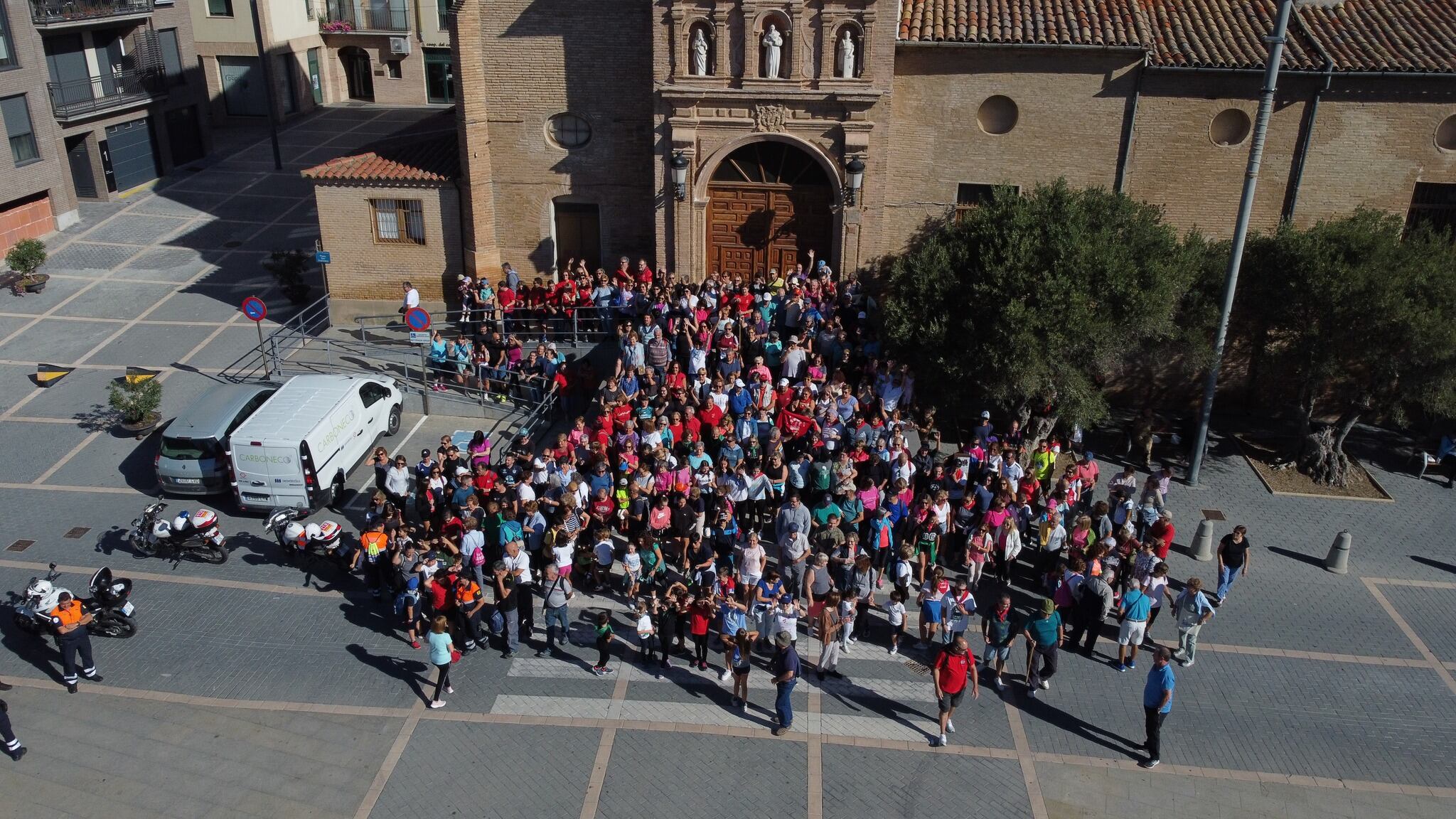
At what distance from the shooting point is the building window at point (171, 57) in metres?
38.8

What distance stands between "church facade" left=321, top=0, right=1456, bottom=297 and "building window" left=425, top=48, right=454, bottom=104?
27.8 meters

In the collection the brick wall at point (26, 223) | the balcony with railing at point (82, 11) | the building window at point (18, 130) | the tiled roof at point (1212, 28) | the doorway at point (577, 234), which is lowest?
the brick wall at point (26, 223)

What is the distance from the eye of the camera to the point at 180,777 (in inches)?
514

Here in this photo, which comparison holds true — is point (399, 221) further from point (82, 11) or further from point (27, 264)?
point (82, 11)

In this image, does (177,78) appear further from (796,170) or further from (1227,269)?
(1227,269)

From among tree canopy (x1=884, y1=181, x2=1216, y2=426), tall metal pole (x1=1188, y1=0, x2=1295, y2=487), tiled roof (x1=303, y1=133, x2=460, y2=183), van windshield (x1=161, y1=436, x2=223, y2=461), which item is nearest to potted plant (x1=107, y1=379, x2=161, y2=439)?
van windshield (x1=161, y1=436, x2=223, y2=461)

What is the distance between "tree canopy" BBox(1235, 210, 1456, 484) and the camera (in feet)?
60.3

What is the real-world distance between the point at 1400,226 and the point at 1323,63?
163 inches

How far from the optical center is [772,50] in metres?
22.2

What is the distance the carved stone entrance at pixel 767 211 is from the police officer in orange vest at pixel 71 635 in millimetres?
14629

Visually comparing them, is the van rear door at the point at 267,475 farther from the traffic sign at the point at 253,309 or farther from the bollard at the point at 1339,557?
the bollard at the point at 1339,557

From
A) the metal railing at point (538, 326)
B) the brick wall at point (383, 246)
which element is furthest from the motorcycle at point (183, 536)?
the brick wall at point (383, 246)

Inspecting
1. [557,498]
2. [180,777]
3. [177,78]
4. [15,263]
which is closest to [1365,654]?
[557,498]

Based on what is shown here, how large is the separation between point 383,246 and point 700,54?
8868 mm
